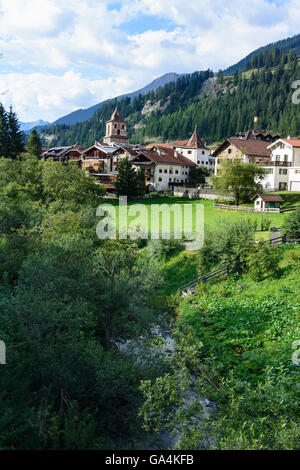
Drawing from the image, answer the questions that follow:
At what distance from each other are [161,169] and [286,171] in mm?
21939

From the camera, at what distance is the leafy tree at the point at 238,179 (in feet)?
153

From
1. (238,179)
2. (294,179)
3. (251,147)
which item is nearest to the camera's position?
(238,179)

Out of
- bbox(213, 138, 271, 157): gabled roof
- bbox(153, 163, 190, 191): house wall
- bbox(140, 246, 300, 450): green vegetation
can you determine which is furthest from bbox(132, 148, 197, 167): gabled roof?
bbox(140, 246, 300, 450): green vegetation

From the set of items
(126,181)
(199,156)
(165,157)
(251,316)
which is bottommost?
(251,316)

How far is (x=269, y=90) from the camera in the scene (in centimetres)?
16688

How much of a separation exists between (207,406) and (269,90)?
178m

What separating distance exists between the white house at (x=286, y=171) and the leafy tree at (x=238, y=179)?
818 centimetres

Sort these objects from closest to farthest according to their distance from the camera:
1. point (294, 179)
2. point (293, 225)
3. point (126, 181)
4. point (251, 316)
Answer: point (251, 316)
point (293, 225)
point (294, 179)
point (126, 181)

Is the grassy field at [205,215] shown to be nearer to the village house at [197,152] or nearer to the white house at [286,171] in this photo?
the white house at [286,171]

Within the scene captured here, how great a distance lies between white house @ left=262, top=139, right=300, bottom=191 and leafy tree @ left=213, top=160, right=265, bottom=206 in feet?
26.8

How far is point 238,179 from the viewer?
152 ft

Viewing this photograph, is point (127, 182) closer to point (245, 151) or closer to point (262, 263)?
point (245, 151)

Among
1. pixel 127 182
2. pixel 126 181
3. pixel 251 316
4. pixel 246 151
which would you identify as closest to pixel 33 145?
pixel 126 181

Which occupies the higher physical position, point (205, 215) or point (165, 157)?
point (165, 157)
